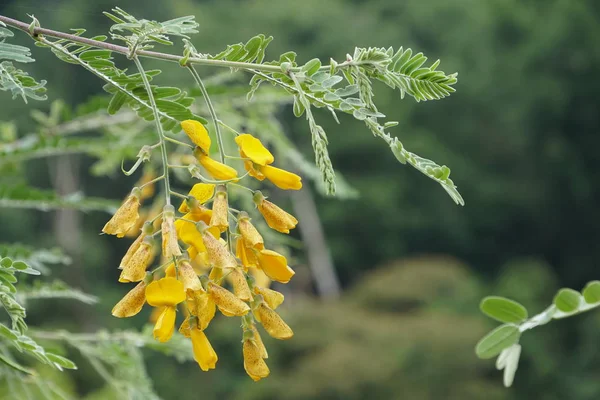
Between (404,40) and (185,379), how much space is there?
8541 mm

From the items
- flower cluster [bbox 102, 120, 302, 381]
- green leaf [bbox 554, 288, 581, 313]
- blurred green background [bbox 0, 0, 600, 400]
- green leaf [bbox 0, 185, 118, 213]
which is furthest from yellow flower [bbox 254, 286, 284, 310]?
blurred green background [bbox 0, 0, 600, 400]

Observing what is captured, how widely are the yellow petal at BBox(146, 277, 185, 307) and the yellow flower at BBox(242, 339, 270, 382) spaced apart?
64mm

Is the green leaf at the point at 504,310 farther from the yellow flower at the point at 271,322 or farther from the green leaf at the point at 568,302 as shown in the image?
the yellow flower at the point at 271,322

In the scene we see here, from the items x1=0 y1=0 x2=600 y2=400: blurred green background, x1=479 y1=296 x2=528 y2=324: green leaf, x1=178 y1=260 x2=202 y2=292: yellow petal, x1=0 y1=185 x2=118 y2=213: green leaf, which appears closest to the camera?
x1=178 y1=260 x2=202 y2=292: yellow petal

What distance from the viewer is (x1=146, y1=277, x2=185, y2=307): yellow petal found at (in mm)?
628

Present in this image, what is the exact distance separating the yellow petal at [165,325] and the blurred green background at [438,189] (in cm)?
1109

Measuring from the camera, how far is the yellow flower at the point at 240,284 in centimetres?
64

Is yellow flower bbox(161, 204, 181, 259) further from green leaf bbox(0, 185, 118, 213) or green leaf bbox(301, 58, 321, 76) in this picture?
green leaf bbox(0, 185, 118, 213)

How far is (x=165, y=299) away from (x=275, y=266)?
0.27 feet

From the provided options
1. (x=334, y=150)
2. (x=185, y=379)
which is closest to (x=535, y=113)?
(x=334, y=150)

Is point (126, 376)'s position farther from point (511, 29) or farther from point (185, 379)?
point (511, 29)

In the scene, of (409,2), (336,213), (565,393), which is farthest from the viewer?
(409,2)

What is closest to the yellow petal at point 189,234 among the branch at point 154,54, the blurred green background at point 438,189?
the branch at point 154,54

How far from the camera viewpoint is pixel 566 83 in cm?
1641
